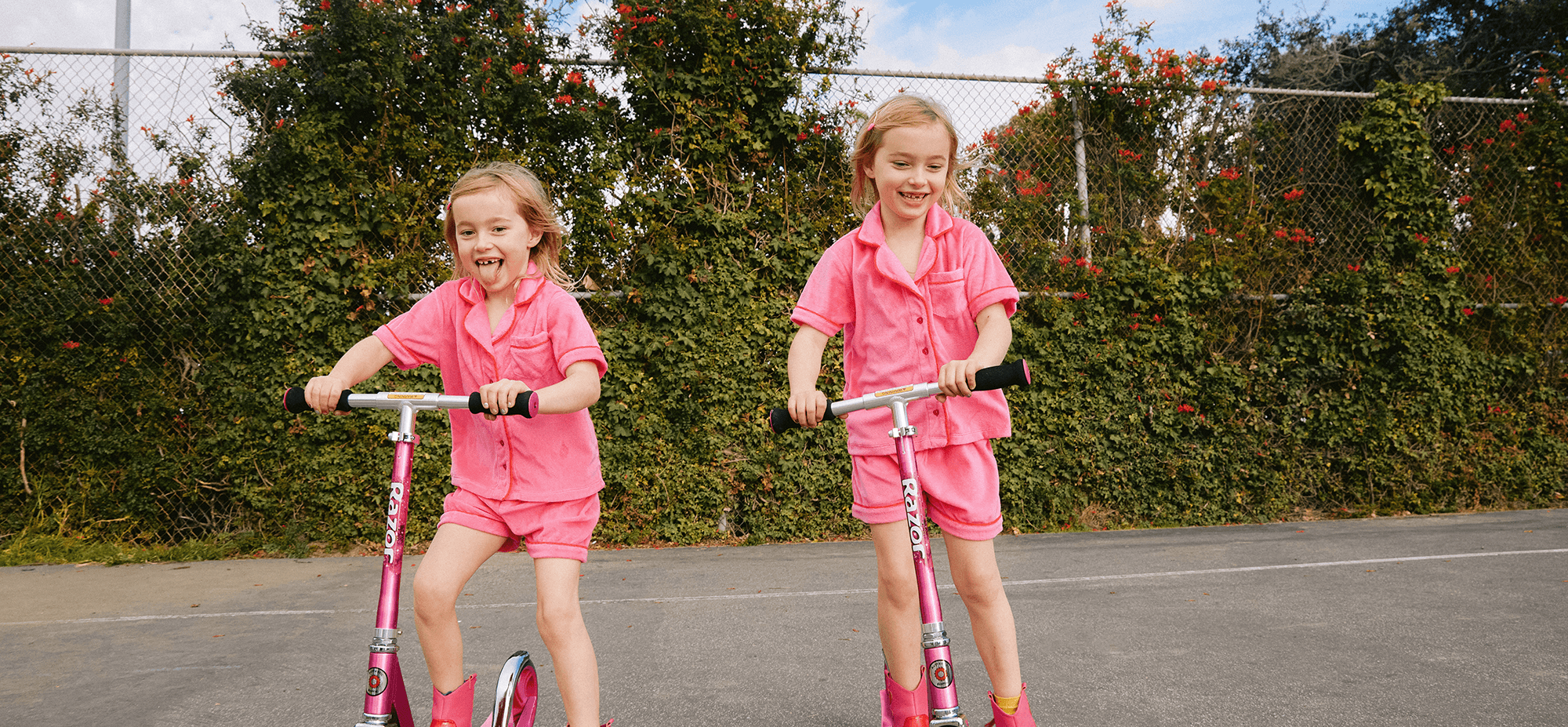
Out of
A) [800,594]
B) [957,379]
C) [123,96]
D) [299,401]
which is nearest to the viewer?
[957,379]

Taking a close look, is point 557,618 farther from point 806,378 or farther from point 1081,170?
point 1081,170

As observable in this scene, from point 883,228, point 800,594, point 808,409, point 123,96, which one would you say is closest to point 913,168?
point 883,228

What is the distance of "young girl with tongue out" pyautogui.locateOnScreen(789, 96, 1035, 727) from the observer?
2.27 metres

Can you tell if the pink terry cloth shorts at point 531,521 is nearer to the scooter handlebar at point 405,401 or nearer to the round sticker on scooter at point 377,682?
the scooter handlebar at point 405,401

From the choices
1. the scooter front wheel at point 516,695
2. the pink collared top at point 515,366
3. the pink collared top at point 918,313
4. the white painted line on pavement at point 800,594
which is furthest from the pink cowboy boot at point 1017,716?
the white painted line on pavement at point 800,594

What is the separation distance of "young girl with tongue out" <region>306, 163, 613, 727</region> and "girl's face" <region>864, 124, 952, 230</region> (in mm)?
902

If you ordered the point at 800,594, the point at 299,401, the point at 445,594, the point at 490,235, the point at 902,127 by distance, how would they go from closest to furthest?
the point at 299,401 < the point at 445,594 < the point at 902,127 < the point at 490,235 < the point at 800,594

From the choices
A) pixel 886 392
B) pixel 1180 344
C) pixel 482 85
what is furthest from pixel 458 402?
pixel 1180 344

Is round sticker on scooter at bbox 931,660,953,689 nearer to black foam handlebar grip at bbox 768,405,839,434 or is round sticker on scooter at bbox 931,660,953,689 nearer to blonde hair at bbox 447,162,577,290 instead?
black foam handlebar grip at bbox 768,405,839,434

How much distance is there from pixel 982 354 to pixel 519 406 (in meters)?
1.11

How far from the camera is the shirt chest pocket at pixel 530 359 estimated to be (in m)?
2.44

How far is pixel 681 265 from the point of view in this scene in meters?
6.24

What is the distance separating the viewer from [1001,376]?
1817mm

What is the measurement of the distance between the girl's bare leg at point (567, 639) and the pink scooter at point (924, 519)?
0.76 meters
